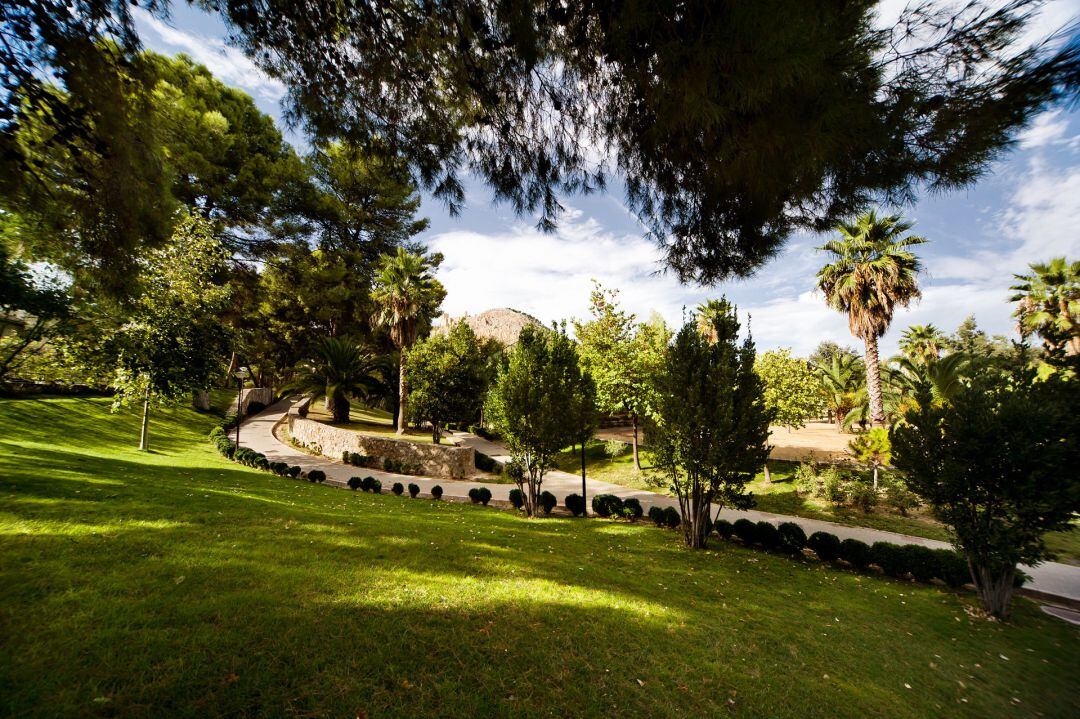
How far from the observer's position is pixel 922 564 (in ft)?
30.8

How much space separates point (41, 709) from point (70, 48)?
15.5ft

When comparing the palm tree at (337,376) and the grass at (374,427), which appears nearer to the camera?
the grass at (374,427)

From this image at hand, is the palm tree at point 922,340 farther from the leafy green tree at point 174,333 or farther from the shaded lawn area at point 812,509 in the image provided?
the leafy green tree at point 174,333

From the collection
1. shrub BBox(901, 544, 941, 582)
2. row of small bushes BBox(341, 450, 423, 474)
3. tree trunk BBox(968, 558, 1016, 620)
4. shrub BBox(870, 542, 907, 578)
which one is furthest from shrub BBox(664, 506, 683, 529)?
row of small bushes BBox(341, 450, 423, 474)

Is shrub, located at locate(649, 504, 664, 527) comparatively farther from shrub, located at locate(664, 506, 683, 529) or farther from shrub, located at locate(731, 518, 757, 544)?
shrub, located at locate(731, 518, 757, 544)

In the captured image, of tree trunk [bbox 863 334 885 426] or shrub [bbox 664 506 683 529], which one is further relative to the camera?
tree trunk [bbox 863 334 885 426]

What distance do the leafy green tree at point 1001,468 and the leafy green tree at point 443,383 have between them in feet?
76.3

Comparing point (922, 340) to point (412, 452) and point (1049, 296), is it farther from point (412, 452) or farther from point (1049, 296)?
point (412, 452)

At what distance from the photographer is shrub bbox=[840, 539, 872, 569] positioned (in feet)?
32.5

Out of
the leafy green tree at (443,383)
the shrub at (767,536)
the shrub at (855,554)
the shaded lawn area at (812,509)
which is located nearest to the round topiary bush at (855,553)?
the shrub at (855,554)

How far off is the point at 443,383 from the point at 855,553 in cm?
2286

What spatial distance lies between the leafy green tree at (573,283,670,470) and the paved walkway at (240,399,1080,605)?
14.7 ft

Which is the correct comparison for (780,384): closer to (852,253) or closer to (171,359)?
(852,253)

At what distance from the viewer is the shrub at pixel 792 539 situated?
34.9 ft
